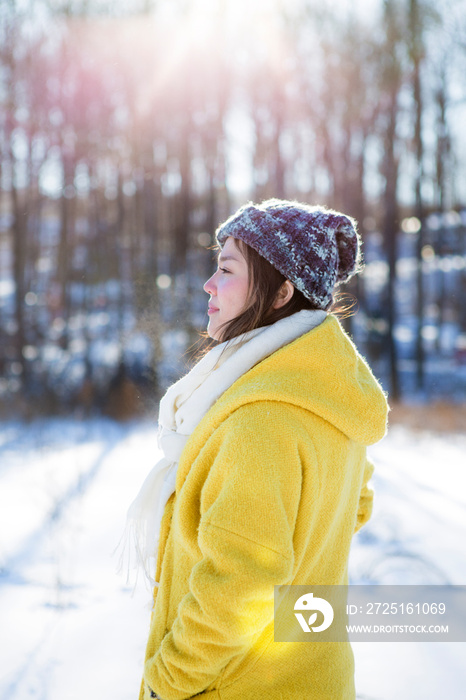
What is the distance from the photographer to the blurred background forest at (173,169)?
9.94 metres

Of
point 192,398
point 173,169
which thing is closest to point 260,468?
point 192,398

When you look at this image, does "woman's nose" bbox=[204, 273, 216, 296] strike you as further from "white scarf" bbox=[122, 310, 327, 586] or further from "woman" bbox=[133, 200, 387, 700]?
"white scarf" bbox=[122, 310, 327, 586]

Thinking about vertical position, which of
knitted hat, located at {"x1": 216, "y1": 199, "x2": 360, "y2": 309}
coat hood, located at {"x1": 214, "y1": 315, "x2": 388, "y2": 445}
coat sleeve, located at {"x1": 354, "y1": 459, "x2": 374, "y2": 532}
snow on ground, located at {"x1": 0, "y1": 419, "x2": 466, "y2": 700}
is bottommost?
snow on ground, located at {"x1": 0, "y1": 419, "x2": 466, "y2": 700}

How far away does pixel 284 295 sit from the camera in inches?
50.0

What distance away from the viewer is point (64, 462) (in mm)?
5914

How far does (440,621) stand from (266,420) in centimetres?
236

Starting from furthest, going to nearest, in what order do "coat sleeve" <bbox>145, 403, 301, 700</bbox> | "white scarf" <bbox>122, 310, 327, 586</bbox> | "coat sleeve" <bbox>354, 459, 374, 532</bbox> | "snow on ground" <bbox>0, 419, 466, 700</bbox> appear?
"snow on ground" <bbox>0, 419, 466, 700</bbox>
"coat sleeve" <bbox>354, 459, 374, 532</bbox>
"white scarf" <bbox>122, 310, 327, 586</bbox>
"coat sleeve" <bbox>145, 403, 301, 700</bbox>

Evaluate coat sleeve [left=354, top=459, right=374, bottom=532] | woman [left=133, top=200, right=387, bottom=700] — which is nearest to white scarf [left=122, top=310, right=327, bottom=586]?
woman [left=133, top=200, right=387, bottom=700]

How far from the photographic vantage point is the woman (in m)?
0.97

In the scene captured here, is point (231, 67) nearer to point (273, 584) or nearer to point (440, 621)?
point (440, 621)

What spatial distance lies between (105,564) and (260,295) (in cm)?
269

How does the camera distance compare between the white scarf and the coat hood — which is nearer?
the coat hood

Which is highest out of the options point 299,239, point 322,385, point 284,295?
point 299,239

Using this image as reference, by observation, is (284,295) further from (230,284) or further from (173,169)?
(173,169)
